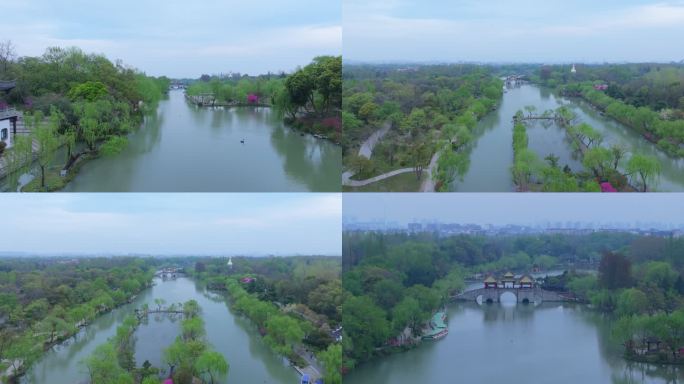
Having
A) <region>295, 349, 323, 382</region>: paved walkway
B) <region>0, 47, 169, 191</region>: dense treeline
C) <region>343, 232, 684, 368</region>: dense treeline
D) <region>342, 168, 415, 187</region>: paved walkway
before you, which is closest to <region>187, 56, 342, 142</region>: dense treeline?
<region>342, 168, 415, 187</region>: paved walkway

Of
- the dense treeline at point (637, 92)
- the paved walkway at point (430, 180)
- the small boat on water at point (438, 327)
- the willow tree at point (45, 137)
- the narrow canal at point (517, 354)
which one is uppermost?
the dense treeline at point (637, 92)

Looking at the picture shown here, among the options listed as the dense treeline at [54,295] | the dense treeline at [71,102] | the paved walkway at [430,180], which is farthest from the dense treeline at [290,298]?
the dense treeline at [71,102]

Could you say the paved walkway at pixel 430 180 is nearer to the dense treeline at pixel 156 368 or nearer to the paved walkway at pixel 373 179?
the paved walkway at pixel 373 179

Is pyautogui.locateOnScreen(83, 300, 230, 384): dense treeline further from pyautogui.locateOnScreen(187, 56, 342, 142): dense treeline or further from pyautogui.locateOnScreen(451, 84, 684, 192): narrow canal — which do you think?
pyautogui.locateOnScreen(451, 84, 684, 192): narrow canal

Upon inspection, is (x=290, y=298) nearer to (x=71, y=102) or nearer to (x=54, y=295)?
(x=54, y=295)

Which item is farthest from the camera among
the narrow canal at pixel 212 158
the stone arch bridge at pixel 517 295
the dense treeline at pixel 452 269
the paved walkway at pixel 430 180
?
the stone arch bridge at pixel 517 295
